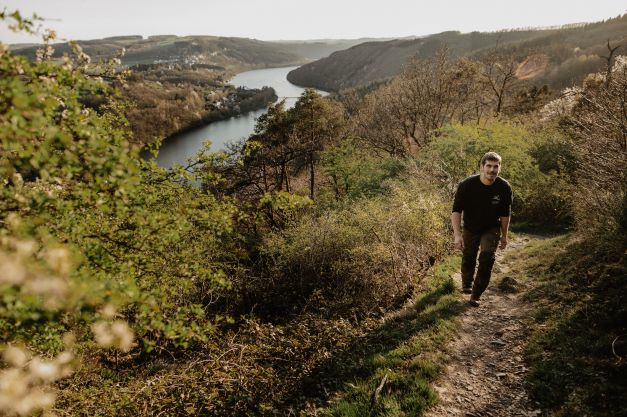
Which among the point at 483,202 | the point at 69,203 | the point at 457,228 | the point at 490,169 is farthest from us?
the point at 457,228

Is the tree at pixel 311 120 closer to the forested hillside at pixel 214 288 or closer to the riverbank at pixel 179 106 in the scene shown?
the forested hillside at pixel 214 288

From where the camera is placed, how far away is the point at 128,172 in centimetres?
318

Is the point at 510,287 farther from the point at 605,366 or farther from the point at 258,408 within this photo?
the point at 258,408

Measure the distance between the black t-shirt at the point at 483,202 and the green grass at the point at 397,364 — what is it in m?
1.85

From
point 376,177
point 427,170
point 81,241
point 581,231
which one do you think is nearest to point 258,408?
point 81,241

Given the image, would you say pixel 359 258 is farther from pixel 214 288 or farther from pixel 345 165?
pixel 345 165

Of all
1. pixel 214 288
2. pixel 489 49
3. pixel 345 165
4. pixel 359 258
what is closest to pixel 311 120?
pixel 345 165

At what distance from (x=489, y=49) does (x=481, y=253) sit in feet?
429

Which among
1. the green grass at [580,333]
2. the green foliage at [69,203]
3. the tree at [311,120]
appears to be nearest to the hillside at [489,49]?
the tree at [311,120]

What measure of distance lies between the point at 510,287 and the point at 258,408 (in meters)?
5.70

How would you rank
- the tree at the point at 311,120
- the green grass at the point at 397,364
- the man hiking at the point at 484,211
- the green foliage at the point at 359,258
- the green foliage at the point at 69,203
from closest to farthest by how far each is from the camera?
the green foliage at the point at 69,203 < the green grass at the point at 397,364 < the man hiking at the point at 484,211 < the green foliage at the point at 359,258 < the tree at the point at 311,120

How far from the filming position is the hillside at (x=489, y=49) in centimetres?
9575

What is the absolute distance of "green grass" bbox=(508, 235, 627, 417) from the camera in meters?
4.26

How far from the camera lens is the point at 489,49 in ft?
378
